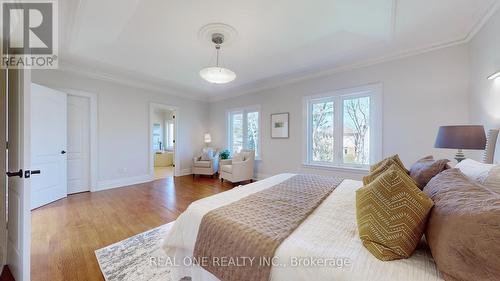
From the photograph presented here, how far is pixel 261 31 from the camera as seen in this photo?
256 centimetres

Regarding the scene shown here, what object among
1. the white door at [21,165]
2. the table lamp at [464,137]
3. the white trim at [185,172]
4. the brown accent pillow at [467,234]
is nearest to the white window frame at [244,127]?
the white trim at [185,172]

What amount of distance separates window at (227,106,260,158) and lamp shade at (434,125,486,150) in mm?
3704

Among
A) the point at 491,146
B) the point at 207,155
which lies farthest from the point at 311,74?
the point at 207,155

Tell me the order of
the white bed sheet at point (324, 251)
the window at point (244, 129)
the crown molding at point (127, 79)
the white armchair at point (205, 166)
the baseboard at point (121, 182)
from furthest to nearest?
the white armchair at point (205, 166) → the window at point (244, 129) → the baseboard at point (121, 182) → the crown molding at point (127, 79) → the white bed sheet at point (324, 251)

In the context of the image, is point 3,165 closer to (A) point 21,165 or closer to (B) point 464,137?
(A) point 21,165

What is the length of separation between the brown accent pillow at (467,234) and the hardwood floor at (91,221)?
7.44ft

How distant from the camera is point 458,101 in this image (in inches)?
111

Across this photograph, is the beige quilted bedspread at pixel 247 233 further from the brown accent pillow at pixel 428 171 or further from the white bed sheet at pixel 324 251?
the brown accent pillow at pixel 428 171

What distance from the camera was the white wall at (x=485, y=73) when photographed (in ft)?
6.82

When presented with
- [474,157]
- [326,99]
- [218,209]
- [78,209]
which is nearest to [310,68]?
[326,99]

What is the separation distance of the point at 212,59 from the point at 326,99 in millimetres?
2444

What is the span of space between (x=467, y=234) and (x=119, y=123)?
5482 millimetres

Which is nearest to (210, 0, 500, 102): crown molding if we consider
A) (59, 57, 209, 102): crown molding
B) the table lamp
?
(59, 57, 209, 102): crown molding

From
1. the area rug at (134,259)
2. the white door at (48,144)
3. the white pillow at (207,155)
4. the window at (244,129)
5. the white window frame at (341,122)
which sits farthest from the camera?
the white pillow at (207,155)
